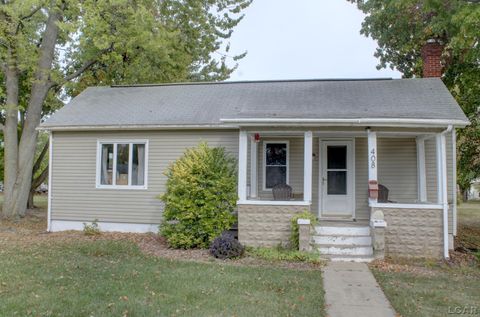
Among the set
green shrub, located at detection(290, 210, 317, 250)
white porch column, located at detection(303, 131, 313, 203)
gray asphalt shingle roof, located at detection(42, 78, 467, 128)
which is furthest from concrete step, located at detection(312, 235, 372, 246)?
gray asphalt shingle roof, located at detection(42, 78, 467, 128)

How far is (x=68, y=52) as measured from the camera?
15867 millimetres

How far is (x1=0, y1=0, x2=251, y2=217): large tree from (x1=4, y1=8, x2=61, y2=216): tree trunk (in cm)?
3

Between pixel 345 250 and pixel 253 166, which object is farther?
pixel 253 166

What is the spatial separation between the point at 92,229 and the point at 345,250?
20.9 ft

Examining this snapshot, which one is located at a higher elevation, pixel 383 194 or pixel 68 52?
pixel 68 52

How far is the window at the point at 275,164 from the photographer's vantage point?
10109mm

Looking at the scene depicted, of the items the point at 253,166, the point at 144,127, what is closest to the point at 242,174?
the point at 253,166

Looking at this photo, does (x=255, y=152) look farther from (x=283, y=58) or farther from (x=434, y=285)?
(x=283, y=58)

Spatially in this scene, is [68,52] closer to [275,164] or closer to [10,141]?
[10,141]

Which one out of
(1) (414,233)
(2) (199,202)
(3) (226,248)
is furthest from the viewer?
(2) (199,202)

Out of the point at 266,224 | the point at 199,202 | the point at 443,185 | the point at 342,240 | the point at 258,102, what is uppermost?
the point at 258,102

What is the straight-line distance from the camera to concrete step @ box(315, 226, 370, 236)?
8469 mm

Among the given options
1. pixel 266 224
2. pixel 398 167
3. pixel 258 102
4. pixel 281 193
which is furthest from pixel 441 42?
pixel 266 224

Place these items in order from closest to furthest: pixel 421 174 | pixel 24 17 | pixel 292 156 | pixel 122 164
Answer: pixel 421 174 → pixel 292 156 → pixel 122 164 → pixel 24 17
